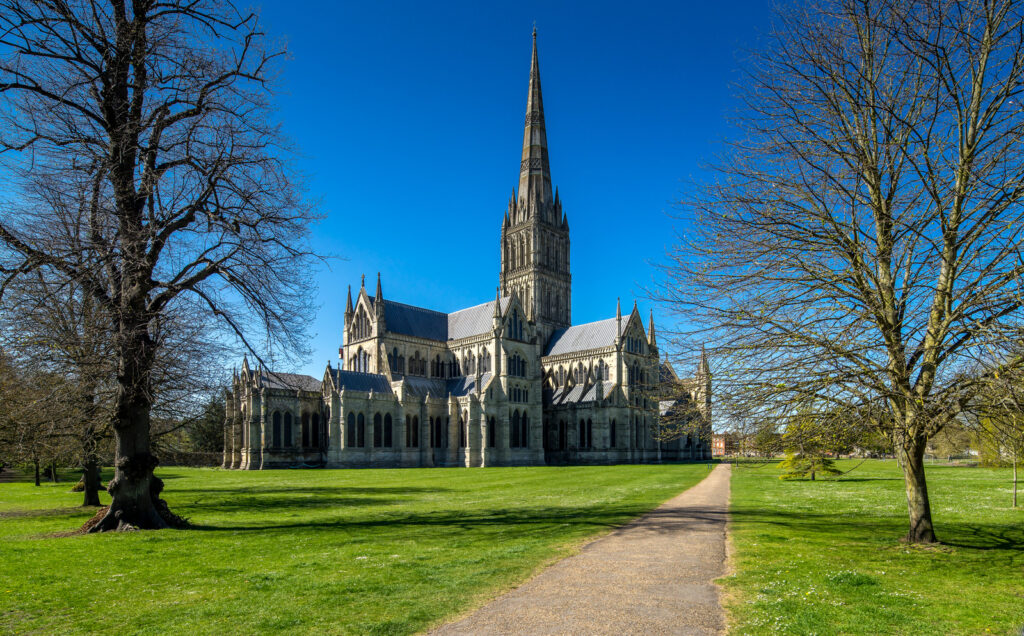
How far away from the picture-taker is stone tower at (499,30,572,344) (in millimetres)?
77188

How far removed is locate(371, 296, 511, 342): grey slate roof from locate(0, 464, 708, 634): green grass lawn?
149 feet

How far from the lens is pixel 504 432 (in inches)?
2333

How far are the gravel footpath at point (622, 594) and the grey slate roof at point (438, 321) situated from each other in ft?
172

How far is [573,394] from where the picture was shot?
68.2 meters

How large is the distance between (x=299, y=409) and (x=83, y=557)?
1665 inches

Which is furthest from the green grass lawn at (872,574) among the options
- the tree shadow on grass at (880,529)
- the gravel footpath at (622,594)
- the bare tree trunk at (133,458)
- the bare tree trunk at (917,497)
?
the bare tree trunk at (133,458)

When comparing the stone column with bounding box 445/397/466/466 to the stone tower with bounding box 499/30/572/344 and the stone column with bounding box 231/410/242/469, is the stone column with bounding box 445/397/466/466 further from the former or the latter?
the stone tower with bounding box 499/30/572/344

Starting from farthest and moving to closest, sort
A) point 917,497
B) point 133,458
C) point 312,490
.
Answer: point 312,490
point 133,458
point 917,497

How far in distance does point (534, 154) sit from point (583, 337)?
A: 2425 cm

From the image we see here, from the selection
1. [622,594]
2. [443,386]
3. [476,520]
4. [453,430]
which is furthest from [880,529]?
[443,386]

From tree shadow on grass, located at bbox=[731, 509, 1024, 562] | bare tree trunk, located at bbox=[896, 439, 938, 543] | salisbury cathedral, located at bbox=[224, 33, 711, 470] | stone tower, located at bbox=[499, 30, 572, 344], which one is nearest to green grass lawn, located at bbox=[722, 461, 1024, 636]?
tree shadow on grass, located at bbox=[731, 509, 1024, 562]

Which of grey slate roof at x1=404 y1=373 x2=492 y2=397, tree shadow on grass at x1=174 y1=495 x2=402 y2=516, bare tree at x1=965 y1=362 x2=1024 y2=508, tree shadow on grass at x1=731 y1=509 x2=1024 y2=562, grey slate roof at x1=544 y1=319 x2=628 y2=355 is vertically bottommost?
tree shadow on grass at x1=174 y1=495 x2=402 y2=516

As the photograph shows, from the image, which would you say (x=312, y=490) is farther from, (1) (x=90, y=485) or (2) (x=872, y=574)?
(2) (x=872, y=574)

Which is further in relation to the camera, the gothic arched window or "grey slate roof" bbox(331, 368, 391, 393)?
the gothic arched window
